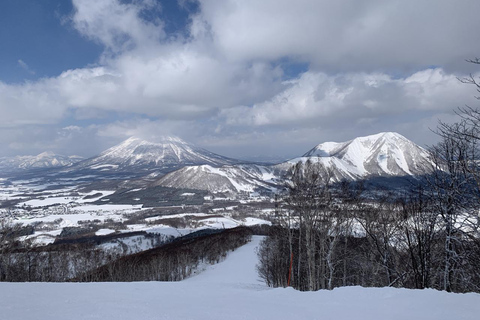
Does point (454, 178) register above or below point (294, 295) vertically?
above

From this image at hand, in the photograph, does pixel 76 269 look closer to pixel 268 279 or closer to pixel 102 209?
pixel 268 279

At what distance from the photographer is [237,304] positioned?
812 centimetres

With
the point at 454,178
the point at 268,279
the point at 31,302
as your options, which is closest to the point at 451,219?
the point at 454,178

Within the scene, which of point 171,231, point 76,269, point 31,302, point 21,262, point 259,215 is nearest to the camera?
point 31,302

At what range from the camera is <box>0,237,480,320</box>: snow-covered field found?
6.50 metres

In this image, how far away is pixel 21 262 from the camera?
3119cm

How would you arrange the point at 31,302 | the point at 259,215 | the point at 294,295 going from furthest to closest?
the point at 259,215
the point at 294,295
the point at 31,302

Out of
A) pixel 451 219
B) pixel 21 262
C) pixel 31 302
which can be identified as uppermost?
pixel 451 219

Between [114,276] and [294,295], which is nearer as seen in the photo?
[294,295]

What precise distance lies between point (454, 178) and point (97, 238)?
10702 cm

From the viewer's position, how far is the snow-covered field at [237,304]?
6504 mm

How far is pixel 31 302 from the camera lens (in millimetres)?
7441

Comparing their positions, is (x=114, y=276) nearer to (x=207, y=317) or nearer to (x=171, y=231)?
(x=207, y=317)

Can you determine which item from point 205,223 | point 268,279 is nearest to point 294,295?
point 268,279
